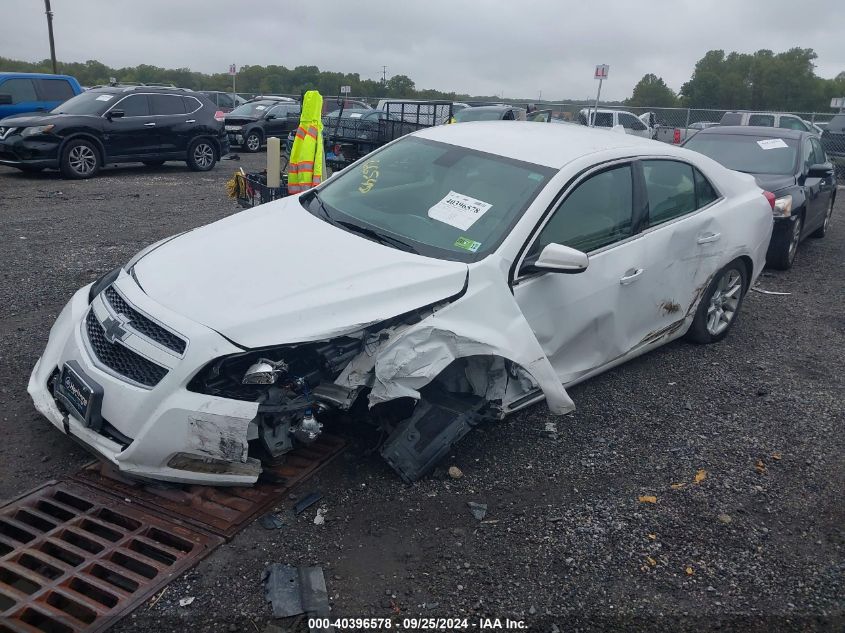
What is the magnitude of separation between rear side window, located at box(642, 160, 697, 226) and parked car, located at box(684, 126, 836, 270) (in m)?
3.47

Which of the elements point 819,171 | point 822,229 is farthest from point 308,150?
point 822,229

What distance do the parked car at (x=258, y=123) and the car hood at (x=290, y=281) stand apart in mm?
16299

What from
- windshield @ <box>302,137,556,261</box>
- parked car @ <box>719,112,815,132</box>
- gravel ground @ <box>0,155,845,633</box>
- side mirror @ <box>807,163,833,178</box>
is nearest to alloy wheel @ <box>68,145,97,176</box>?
gravel ground @ <box>0,155,845,633</box>

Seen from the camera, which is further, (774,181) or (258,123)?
(258,123)

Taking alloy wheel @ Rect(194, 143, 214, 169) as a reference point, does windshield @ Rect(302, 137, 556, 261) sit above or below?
above

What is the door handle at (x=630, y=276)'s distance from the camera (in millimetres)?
4289

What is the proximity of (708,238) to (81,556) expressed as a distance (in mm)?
4264

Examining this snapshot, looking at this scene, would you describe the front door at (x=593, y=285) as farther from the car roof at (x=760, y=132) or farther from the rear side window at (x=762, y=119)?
the rear side window at (x=762, y=119)

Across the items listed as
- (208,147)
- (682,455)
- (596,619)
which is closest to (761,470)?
(682,455)

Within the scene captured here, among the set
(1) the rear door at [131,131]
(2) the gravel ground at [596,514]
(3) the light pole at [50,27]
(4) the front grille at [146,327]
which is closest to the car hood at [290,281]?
(4) the front grille at [146,327]

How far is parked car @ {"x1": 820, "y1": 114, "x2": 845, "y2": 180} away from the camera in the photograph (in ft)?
60.3

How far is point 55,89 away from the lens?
14.9 m

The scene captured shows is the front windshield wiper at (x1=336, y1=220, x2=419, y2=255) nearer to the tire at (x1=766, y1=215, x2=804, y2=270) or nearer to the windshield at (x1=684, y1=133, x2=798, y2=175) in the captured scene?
the tire at (x1=766, y1=215, x2=804, y2=270)

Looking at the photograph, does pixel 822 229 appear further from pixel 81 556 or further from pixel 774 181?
pixel 81 556
